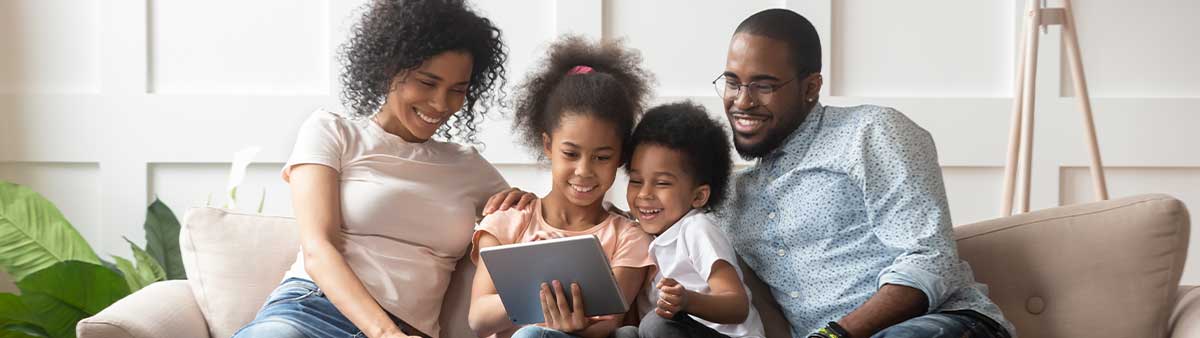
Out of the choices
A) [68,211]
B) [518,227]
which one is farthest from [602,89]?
[68,211]

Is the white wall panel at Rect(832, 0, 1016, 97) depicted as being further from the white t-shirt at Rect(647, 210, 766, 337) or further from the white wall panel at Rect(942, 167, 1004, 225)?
the white t-shirt at Rect(647, 210, 766, 337)

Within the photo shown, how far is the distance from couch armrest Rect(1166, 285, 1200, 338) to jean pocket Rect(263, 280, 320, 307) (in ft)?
5.04

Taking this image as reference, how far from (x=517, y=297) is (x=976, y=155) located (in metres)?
1.99

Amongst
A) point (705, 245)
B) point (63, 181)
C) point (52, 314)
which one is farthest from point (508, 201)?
point (63, 181)

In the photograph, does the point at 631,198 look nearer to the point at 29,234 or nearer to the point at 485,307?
the point at 485,307

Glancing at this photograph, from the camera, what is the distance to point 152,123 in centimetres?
333

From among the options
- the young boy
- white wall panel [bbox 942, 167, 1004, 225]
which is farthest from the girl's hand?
white wall panel [bbox 942, 167, 1004, 225]

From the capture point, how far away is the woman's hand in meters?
2.07

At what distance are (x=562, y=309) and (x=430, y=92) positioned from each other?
0.53m

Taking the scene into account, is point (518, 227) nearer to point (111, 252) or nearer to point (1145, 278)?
point (1145, 278)

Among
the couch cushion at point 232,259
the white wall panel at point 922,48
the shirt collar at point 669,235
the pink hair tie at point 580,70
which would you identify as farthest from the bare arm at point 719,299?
the white wall panel at point 922,48

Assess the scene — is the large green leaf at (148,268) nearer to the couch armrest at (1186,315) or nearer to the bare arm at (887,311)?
the bare arm at (887,311)

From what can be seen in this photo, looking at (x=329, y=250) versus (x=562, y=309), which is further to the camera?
(x=329, y=250)

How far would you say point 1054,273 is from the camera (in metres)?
2.05
